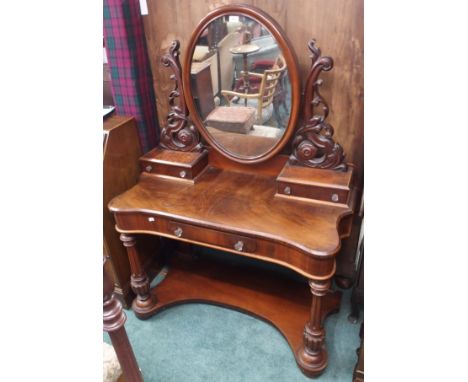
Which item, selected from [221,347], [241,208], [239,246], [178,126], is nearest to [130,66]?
[178,126]

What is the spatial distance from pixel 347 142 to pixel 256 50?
0.55m

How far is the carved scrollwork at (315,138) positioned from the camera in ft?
4.37

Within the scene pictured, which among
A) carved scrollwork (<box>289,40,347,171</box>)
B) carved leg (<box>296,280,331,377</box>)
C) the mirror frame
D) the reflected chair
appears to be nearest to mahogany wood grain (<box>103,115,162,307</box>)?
the mirror frame

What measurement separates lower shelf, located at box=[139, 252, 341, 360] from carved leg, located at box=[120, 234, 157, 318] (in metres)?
0.03

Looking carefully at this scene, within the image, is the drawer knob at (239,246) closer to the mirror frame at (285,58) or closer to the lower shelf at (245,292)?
the mirror frame at (285,58)

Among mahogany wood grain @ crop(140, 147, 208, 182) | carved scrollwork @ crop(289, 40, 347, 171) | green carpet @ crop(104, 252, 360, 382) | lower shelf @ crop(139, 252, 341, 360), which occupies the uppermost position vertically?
carved scrollwork @ crop(289, 40, 347, 171)

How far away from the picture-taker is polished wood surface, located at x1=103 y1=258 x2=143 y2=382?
85cm

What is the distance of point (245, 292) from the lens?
5.98ft

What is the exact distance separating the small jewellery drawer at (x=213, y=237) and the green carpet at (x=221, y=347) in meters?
0.57

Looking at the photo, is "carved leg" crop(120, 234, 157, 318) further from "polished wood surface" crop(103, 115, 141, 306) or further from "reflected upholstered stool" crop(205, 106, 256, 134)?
"reflected upholstered stool" crop(205, 106, 256, 134)

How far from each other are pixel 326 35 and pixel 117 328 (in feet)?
4.03

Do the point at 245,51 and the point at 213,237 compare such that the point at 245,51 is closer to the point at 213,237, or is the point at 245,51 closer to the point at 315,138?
the point at 315,138

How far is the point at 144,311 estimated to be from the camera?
1.73 meters

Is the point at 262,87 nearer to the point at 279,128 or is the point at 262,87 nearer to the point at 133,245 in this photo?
the point at 279,128
